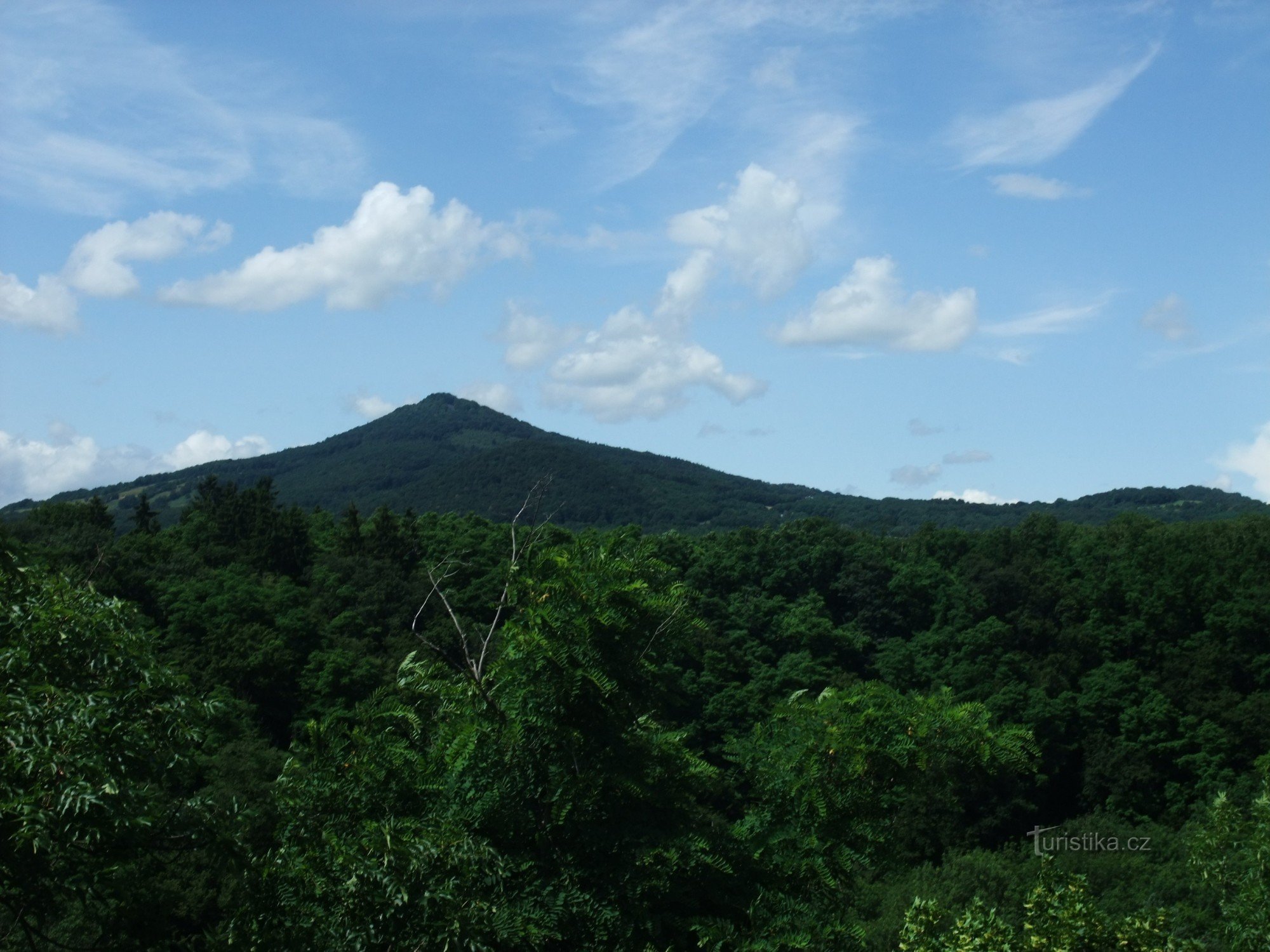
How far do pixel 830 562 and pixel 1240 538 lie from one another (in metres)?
16.5

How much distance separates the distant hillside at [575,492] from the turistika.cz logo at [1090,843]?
59.6 meters

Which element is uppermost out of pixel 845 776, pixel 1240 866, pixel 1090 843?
pixel 845 776

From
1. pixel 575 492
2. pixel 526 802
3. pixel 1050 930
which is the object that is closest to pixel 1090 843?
pixel 1050 930

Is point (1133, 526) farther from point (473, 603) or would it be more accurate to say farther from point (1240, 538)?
point (473, 603)

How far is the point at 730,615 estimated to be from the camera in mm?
47656

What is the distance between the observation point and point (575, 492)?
118m

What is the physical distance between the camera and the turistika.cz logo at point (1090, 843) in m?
29.2

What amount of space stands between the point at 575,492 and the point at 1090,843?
90049 mm

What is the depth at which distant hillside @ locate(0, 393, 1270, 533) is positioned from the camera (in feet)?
358

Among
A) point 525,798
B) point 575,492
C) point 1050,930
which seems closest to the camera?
point 1050,930

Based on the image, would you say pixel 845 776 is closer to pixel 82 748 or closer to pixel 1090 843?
pixel 82 748

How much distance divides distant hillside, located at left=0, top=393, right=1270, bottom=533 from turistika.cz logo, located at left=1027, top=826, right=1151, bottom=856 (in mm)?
59589

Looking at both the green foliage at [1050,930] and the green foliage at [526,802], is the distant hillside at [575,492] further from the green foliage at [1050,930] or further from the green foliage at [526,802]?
the green foliage at [1050,930]

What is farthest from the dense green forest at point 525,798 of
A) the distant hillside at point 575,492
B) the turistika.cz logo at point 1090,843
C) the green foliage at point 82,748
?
the distant hillside at point 575,492
